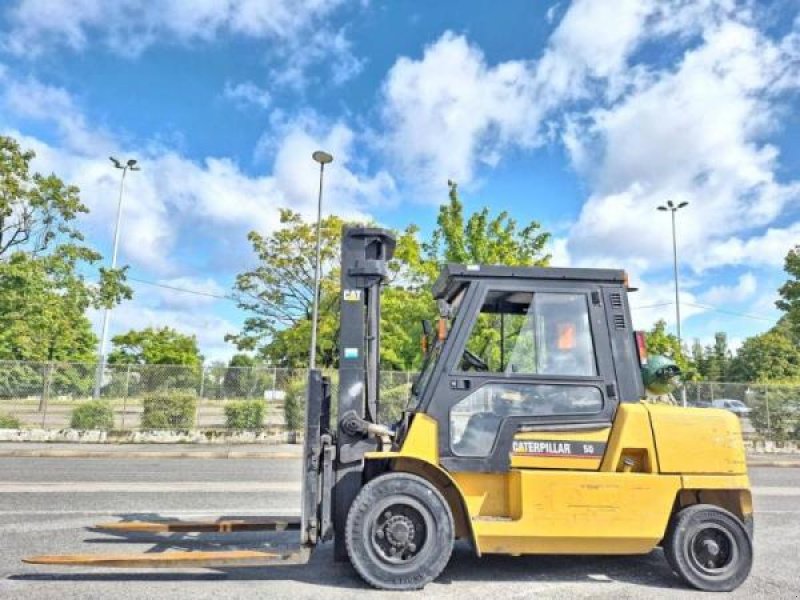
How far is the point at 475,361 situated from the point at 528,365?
48 cm

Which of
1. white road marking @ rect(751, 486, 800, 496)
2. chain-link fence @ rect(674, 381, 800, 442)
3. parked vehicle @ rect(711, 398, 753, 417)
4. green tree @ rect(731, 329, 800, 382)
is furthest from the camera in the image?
green tree @ rect(731, 329, 800, 382)

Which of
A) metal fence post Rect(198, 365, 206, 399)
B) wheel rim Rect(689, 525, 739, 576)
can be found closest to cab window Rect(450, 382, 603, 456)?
wheel rim Rect(689, 525, 739, 576)

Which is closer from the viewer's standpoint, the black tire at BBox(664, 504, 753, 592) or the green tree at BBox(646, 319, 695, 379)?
the black tire at BBox(664, 504, 753, 592)

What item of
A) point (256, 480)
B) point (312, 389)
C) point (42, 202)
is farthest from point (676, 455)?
point (42, 202)

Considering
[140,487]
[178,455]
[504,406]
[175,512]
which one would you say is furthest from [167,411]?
[504,406]

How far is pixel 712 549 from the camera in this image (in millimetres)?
4363

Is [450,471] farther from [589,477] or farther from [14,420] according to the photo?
[14,420]

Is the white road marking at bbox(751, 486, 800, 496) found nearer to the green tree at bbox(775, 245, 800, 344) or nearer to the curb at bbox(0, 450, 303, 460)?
the curb at bbox(0, 450, 303, 460)

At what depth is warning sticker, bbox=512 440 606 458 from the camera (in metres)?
4.44

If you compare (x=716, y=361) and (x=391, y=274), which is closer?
(x=391, y=274)

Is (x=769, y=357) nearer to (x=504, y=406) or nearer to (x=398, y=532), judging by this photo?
(x=504, y=406)

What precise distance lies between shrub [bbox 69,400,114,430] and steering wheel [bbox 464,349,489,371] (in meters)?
16.3

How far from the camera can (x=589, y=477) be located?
4305mm

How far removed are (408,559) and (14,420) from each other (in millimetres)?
17518
